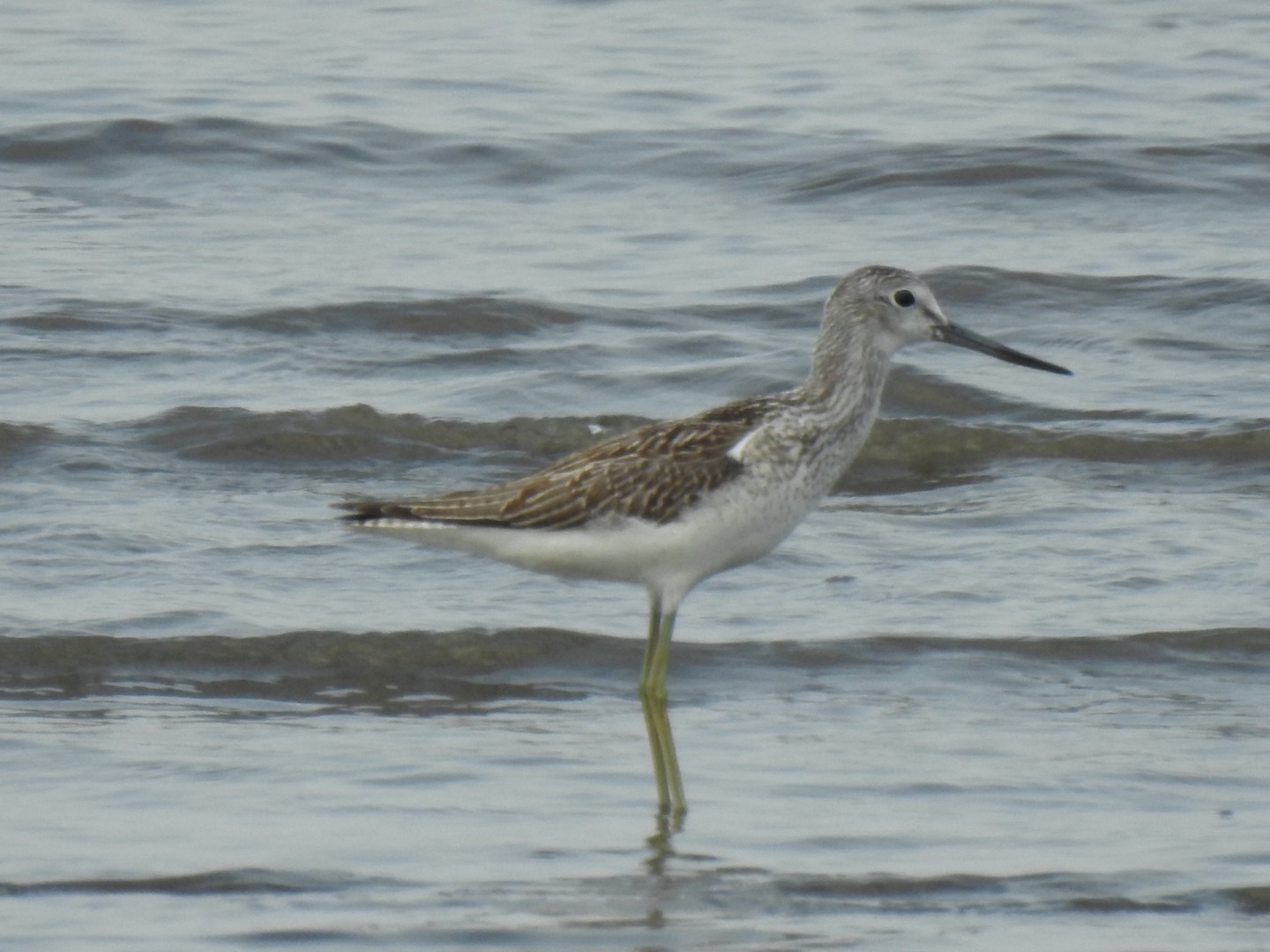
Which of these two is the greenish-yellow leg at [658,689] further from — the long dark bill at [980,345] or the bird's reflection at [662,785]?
the long dark bill at [980,345]

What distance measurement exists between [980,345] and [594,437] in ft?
11.5

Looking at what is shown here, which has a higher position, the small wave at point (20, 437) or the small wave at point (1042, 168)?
the small wave at point (1042, 168)

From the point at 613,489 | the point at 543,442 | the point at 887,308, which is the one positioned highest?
the point at 887,308

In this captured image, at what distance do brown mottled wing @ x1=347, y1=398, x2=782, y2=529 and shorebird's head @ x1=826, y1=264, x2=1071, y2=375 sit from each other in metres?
0.73

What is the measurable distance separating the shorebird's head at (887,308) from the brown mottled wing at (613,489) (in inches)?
28.9

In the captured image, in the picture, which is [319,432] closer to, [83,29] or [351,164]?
[351,164]

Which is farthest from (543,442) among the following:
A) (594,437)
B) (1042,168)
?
(1042,168)

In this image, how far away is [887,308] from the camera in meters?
8.23

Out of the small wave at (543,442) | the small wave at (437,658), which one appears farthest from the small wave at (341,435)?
the small wave at (437,658)

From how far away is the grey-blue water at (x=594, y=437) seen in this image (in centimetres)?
617

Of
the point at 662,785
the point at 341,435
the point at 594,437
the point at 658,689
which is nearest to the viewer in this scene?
the point at 662,785

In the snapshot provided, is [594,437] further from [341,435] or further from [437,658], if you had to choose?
[437,658]

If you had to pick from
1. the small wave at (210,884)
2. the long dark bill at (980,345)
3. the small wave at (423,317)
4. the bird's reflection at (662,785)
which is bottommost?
the bird's reflection at (662,785)

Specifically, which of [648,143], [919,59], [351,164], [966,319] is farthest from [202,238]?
[919,59]
